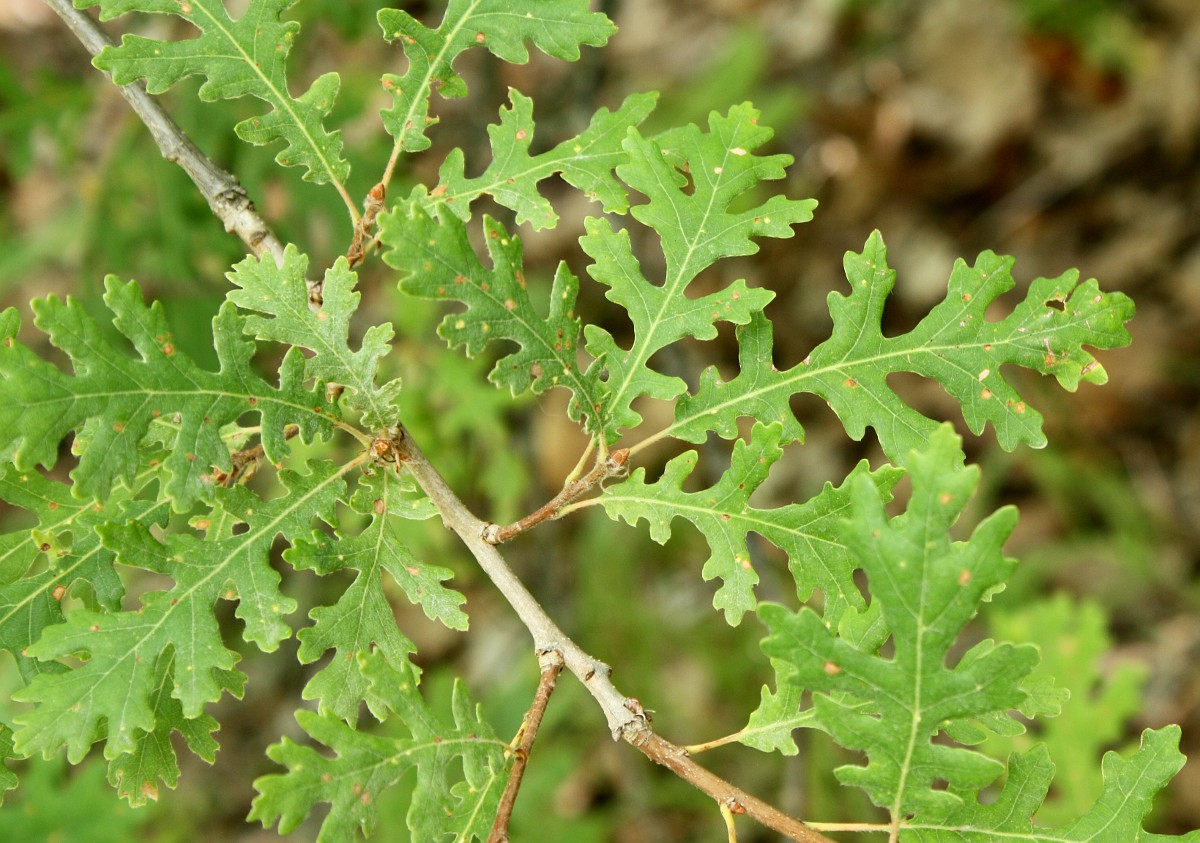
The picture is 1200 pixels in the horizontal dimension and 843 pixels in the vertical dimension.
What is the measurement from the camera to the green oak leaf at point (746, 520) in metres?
1.78

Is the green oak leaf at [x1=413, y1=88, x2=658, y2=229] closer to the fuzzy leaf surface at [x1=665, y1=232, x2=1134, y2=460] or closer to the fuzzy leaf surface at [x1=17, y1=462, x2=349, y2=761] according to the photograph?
the fuzzy leaf surface at [x1=665, y1=232, x2=1134, y2=460]

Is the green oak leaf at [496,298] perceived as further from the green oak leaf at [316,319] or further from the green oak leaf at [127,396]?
the green oak leaf at [127,396]

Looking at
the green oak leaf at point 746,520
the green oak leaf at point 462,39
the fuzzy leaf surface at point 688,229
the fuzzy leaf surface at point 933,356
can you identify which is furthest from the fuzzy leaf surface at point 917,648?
the green oak leaf at point 462,39

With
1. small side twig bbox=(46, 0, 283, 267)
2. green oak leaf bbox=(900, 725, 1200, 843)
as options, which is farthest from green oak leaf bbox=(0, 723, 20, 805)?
green oak leaf bbox=(900, 725, 1200, 843)

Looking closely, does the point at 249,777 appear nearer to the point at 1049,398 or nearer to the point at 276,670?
the point at 276,670

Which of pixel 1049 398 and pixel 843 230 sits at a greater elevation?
pixel 843 230

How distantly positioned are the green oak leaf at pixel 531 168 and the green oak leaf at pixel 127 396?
459mm

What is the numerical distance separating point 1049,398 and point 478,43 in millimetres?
3918

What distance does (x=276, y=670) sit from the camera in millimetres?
5770

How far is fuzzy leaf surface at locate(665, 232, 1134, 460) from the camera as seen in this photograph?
5.79 feet

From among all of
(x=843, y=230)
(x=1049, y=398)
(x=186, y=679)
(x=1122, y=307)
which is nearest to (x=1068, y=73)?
(x=843, y=230)

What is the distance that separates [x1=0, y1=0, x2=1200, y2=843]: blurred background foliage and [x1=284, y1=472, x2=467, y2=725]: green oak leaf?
140 cm

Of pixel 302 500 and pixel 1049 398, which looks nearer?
pixel 302 500

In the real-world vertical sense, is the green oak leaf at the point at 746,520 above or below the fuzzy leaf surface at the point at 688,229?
below
